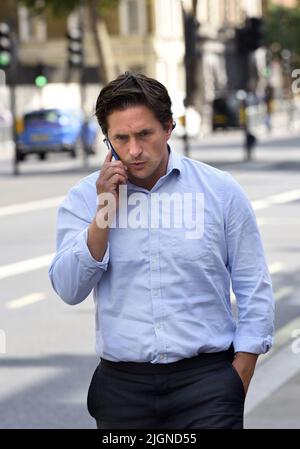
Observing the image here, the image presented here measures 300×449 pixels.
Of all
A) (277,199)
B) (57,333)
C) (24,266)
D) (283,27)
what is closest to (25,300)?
(57,333)

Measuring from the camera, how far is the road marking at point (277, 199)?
2295 centimetres

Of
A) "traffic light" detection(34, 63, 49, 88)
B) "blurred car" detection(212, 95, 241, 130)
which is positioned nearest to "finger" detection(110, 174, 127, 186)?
"traffic light" detection(34, 63, 49, 88)

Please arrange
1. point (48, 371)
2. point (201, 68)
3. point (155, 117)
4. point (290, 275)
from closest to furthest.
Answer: point (155, 117)
point (48, 371)
point (290, 275)
point (201, 68)

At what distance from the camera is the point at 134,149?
13.4 feet

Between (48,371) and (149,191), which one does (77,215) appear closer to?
(149,191)

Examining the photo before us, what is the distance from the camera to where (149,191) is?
13.8 ft

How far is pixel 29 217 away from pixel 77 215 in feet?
58.2

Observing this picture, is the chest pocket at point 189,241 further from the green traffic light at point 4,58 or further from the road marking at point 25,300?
the green traffic light at point 4,58

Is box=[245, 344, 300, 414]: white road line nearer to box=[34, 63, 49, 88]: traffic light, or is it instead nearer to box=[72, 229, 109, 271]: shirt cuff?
box=[72, 229, 109, 271]: shirt cuff

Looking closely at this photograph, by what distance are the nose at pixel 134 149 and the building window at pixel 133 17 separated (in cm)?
8236

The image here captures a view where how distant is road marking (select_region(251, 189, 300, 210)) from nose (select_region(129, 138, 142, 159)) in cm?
1825

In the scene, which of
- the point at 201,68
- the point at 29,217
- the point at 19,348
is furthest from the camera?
the point at 201,68

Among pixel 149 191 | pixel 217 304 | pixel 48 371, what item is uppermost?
pixel 149 191
